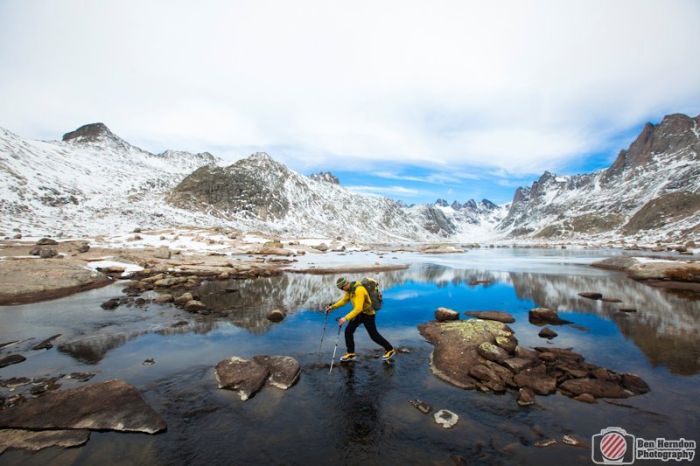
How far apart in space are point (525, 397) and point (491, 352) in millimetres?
2890

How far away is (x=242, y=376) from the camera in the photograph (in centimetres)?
1180

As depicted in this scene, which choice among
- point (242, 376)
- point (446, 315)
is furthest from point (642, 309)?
point (242, 376)

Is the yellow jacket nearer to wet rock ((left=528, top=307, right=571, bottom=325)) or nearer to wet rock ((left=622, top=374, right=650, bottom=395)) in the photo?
wet rock ((left=622, top=374, right=650, bottom=395))

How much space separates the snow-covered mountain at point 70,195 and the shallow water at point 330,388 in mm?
82592

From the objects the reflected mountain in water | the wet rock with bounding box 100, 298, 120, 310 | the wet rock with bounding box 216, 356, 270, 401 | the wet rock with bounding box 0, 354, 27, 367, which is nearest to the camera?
the wet rock with bounding box 216, 356, 270, 401

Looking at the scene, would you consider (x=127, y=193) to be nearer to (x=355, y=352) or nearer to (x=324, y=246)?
(x=324, y=246)

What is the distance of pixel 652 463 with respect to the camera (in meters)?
7.86

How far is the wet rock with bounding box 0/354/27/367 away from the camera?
42.9 feet

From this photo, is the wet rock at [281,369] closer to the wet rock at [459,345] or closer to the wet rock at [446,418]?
the wet rock at [446,418]

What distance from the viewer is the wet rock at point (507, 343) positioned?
1404 cm

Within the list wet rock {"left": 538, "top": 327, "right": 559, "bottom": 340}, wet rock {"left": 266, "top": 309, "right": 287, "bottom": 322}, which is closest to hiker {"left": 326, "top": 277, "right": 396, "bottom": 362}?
wet rock {"left": 266, "top": 309, "right": 287, "bottom": 322}

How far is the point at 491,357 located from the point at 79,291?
3233cm

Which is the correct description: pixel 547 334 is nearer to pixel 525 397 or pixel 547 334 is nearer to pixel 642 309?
pixel 525 397

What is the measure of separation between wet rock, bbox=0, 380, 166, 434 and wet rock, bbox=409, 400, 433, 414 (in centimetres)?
723
